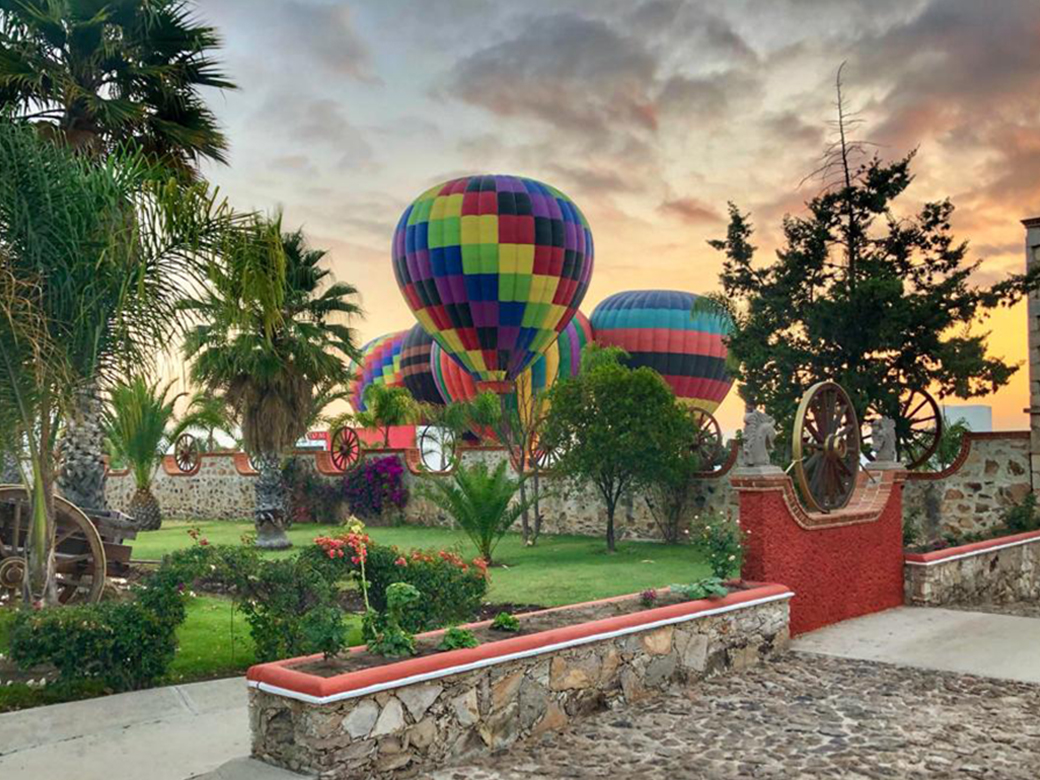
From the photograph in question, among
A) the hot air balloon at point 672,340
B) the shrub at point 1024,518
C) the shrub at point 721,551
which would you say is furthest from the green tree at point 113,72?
the hot air balloon at point 672,340

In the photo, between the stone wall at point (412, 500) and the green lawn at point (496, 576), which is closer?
the green lawn at point (496, 576)

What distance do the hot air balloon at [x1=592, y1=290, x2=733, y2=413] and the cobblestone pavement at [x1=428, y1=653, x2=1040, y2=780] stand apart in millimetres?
34198

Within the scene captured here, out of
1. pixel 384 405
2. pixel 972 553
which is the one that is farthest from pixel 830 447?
pixel 384 405

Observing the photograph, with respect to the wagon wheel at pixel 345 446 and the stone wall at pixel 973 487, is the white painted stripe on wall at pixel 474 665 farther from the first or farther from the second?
the wagon wheel at pixel 345 446

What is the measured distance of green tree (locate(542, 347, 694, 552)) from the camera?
1839 cm

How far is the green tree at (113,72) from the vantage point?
12609 mm

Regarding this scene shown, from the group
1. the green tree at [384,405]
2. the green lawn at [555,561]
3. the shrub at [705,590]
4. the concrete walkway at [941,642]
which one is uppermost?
the green tree at [384,405]

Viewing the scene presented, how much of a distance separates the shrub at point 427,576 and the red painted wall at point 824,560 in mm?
2785

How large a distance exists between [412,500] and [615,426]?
8.63m

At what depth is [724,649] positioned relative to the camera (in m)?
8.61

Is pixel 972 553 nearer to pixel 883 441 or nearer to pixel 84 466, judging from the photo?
pixel 883 441

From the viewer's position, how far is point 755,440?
9.88 m

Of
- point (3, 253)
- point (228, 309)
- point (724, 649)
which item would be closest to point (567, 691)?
point (724, 649)

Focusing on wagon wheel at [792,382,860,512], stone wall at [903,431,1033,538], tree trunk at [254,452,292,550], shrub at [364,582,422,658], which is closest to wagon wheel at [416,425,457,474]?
tree trunk at [254,452,292,550]
